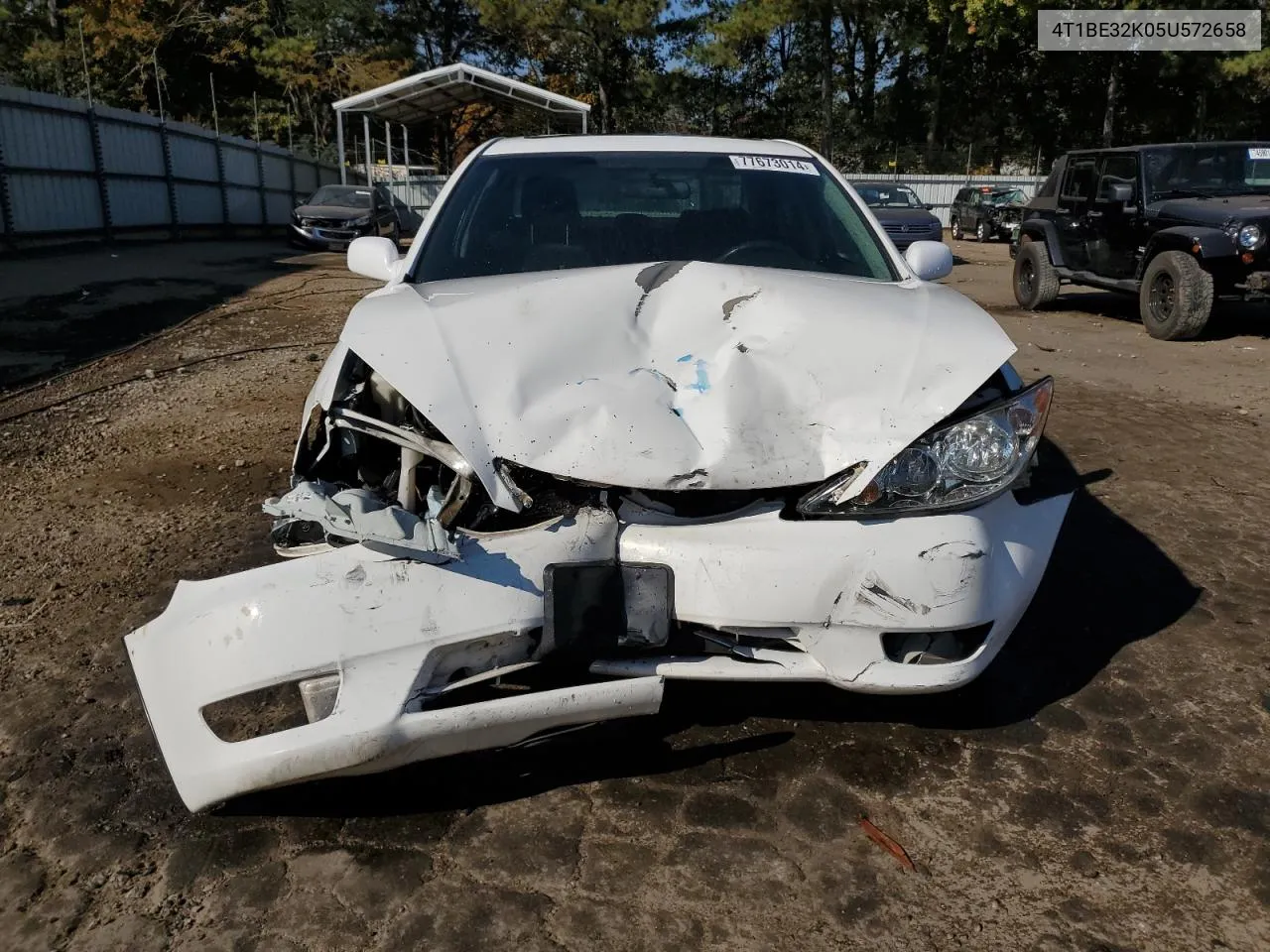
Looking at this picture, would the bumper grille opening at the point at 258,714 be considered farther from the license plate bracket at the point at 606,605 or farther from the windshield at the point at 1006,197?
the windshield at the point at 1006,197

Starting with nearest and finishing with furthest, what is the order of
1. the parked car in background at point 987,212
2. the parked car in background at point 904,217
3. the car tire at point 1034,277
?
the car tire at point 1034,277 → the parked car in background at point 904,217 → the parked car in background at point 987,212

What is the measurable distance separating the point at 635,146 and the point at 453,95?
65.4ft

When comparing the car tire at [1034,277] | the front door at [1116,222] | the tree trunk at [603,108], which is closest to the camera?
the front door at [1116,222]

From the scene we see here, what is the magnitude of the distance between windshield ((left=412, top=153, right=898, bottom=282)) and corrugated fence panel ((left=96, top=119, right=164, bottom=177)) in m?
16.8

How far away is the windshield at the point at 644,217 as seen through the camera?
3.17 meters

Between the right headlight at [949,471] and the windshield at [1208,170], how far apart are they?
8.73 metres

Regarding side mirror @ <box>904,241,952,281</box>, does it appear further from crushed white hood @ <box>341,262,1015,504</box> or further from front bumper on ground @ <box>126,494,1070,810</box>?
front bumper on ground @ <box>126,494,1070,810</box>

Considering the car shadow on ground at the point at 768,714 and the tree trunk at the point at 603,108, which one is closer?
the car shadow on ground at the point at 768,714

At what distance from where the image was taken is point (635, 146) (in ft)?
12.1

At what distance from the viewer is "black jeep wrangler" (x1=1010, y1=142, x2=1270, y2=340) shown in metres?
8.42

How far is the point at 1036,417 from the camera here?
2291mm

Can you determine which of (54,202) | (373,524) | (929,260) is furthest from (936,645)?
(54,202)

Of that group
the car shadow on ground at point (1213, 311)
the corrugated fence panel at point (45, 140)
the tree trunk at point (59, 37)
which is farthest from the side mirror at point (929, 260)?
the tree trunk at point (59, 37)

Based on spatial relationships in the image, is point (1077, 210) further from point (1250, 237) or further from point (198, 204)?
point (198, 204)
